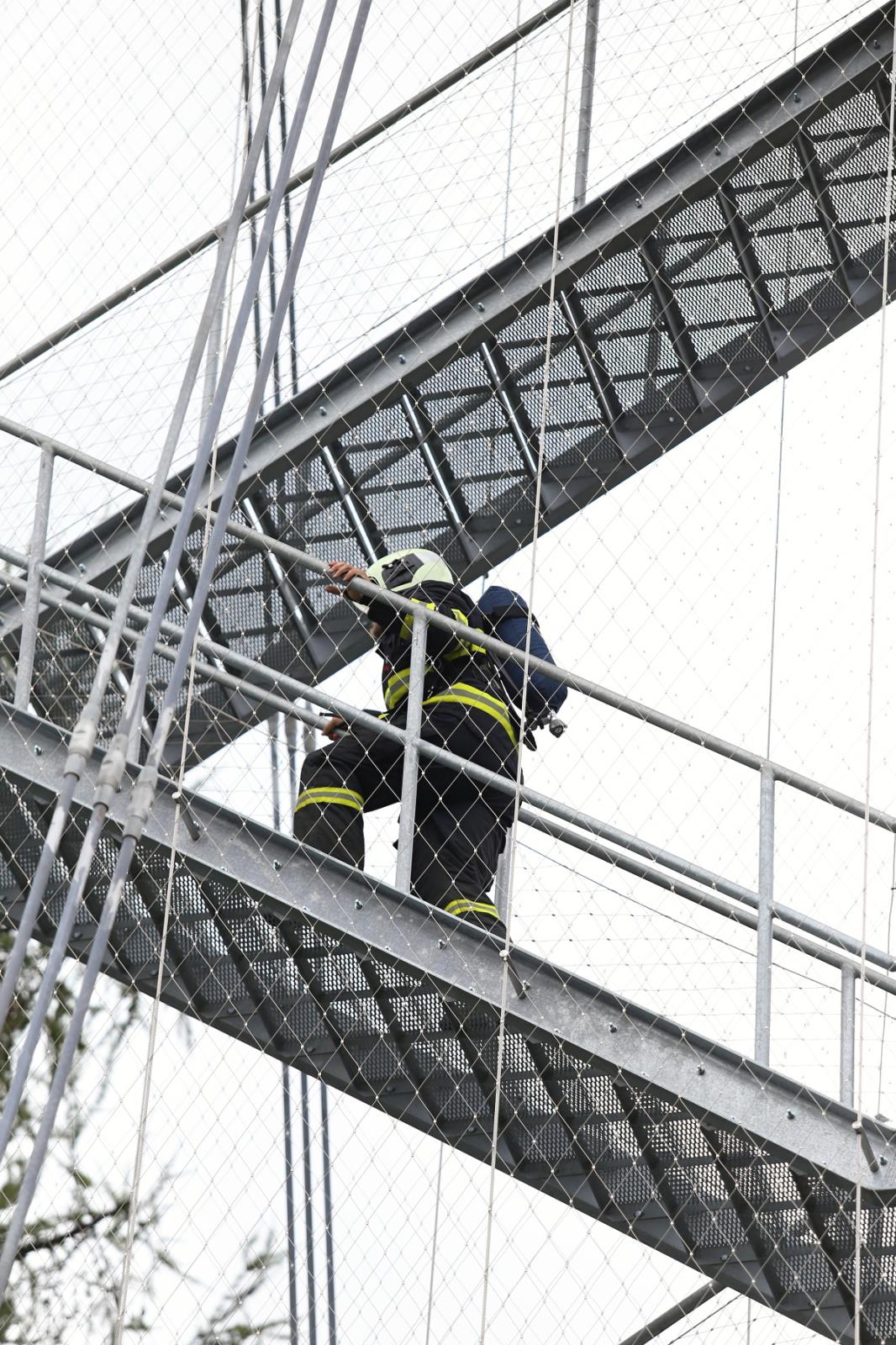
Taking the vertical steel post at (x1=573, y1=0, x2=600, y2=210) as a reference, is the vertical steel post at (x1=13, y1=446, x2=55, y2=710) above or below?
below

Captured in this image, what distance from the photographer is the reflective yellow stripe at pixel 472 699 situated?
220 inches

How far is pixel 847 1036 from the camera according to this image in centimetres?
499

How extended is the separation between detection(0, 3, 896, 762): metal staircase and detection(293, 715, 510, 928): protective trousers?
0.67 m

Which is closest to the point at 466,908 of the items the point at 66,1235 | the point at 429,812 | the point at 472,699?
the point at 429,812

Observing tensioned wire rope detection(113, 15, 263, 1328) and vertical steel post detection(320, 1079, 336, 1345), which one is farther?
vertical steel post detection(320, 1079, 336, 1345)

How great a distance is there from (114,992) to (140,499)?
324 centimetres

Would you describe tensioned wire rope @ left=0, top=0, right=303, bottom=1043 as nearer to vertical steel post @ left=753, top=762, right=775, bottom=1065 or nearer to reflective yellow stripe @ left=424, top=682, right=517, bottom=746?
reflective yellow stripe @ left=424, top=682, right=517, bottom=746

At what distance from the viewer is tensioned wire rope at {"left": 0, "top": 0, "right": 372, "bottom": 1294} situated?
3732 millimetres

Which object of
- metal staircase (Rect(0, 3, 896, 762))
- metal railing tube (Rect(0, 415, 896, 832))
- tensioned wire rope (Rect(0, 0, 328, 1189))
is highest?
metal staircase (Rect(0, 3, 896, 762))

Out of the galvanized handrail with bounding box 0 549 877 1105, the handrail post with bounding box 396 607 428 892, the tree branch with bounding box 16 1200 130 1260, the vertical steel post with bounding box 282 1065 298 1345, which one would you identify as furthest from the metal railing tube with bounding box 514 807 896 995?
the tree branch with bounding box 16 1200 130 1260

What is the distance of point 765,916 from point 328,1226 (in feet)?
Result: 7.92

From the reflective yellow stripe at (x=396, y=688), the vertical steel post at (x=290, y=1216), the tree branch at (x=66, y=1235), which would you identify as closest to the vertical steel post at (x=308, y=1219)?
the vertical steel post at (x=290, y=1216)

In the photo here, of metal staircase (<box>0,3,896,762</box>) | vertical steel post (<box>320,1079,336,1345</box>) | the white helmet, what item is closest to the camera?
the white helmet

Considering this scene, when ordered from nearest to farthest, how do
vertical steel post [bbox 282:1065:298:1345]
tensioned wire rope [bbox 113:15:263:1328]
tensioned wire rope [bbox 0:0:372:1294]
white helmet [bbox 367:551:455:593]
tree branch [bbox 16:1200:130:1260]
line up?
1. tensioned wire rope [bbox 0:0:372:1294]
2. tensioned wire rope [bbox 113:15:263:1328]
3. white helmet [bbox 367:551:455:593]
4. vertical steel post [bbox 282:1065:298:1345]
5. tree branch [bbox 16:1200:130:1260]
